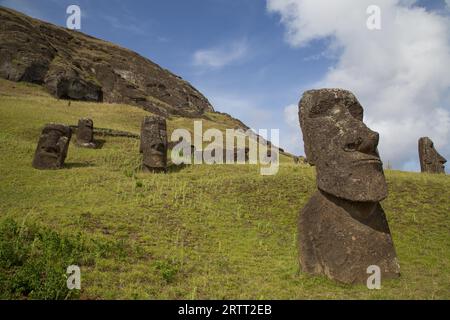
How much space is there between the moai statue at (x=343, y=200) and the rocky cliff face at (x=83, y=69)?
58980 mm

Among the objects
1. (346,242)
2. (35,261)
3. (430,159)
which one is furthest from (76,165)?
(430,159)

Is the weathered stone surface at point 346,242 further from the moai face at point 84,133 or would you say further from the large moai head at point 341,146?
the moai face at point 84,133

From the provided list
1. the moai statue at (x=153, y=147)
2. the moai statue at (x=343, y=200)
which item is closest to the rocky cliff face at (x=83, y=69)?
the moai statue at (x=153, y=147)

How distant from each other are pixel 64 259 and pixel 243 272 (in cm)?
396

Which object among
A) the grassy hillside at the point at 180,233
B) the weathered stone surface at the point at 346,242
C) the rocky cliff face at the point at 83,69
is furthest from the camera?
the rocky cliff face at the point at 83,69

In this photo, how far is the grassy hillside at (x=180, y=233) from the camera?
792 centimetres

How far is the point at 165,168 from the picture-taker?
2456 cm

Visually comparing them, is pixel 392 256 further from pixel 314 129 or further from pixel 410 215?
pixel 410 215

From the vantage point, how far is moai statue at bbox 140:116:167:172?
24.1 metres

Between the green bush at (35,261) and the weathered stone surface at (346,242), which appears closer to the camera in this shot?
the green bush at (35,261)

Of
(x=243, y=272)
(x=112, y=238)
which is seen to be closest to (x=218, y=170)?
(x=112, y=238)

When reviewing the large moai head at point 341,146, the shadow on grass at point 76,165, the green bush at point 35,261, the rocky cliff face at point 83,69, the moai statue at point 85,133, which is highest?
the rocky cliff face at point 83,69

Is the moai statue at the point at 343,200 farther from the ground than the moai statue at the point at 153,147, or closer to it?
closer to it

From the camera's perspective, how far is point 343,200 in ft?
28.8
